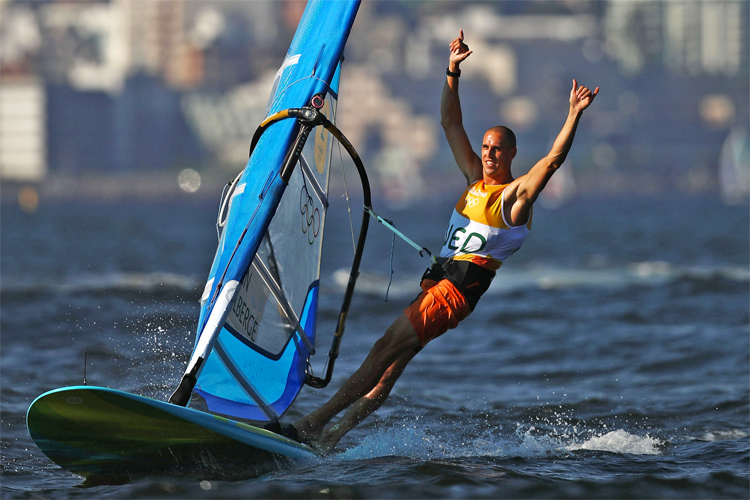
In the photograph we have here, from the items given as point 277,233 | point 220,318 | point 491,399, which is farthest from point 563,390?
point 220,318

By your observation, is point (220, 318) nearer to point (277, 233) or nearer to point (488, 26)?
point (277, 233)

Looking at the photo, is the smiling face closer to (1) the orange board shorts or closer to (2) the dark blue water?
(1) the orange board shorts

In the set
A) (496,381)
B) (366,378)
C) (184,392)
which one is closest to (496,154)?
(366,378)

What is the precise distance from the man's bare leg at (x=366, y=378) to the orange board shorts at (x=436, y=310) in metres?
0.08

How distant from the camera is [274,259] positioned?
6.35 m

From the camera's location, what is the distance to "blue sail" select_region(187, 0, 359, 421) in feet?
18.8

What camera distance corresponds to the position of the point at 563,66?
128m

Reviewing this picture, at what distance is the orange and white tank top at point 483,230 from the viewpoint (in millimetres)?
5879

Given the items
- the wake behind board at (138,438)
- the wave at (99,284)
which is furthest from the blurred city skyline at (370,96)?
the wake behind board at (138,438)

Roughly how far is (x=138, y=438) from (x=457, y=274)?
2.02 m

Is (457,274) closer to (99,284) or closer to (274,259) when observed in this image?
(274,259)

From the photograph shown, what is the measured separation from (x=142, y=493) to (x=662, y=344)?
7768mm

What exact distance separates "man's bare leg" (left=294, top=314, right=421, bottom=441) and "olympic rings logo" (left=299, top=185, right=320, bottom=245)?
1209mm

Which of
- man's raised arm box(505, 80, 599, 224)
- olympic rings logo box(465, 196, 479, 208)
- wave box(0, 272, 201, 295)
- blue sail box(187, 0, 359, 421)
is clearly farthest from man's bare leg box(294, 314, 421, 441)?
wave box(0, 272, 201, 295)
